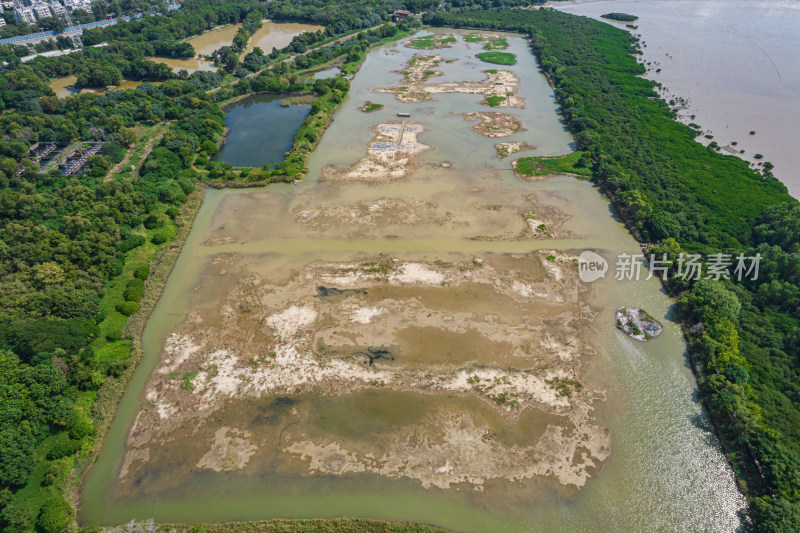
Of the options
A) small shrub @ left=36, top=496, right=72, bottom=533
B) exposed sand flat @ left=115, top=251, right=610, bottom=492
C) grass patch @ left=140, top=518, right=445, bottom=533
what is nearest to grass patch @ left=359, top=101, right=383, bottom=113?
exposed sand flat @ left=115, top=251, right=610, bottom=492

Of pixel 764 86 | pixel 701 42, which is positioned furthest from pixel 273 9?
pixel 764 86

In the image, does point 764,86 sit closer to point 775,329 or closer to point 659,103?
point 659,103

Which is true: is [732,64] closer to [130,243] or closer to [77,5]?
[130,243]

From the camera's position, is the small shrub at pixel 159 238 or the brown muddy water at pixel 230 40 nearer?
the small shrub at pixel 159 238

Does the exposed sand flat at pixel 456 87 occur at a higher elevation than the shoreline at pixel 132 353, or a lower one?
higher

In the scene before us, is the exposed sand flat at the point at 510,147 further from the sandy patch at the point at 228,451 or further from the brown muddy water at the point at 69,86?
the brown muddy water at the point at 69,86

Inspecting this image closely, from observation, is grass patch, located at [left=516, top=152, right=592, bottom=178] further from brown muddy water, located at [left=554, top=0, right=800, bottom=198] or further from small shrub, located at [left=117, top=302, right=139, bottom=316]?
small shrub, located at [left=117, top=302, right=139, bottom=316]

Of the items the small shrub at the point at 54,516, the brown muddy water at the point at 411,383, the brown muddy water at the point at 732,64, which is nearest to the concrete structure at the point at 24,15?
the brown muddy water at the point at 411,383
